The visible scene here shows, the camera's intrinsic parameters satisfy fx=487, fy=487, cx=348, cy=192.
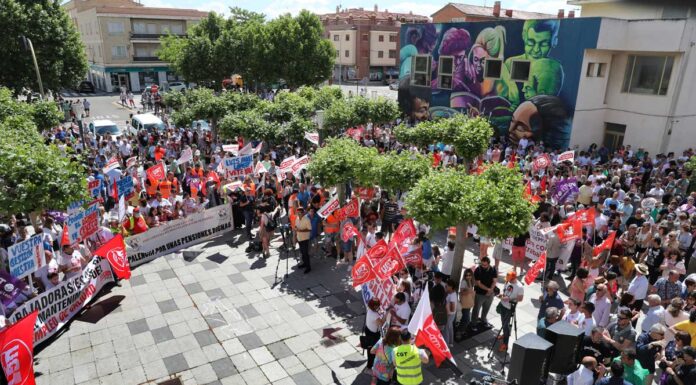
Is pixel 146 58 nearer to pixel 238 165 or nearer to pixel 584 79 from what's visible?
Result: pixel 238 165

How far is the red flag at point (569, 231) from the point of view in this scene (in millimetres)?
11031

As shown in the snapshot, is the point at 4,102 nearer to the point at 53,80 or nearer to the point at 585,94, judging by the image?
the point at 53,80

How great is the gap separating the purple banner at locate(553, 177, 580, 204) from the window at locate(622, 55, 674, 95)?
1203 centimetres

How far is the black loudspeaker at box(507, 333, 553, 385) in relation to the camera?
19.4ft

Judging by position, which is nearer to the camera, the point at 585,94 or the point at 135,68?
the point at 585,94

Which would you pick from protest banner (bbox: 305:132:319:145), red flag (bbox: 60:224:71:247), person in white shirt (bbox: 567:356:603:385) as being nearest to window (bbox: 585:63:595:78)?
protest banner (bbox: 305:132:319:145)

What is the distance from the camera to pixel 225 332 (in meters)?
9.66

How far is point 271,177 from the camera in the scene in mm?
16609

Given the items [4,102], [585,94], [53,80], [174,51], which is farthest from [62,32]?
[585,94]

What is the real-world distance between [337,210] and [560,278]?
5830 mm

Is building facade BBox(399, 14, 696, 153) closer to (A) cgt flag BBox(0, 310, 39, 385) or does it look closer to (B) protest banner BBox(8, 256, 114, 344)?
(B) protest banner BBox(8, 256, 114, 344)

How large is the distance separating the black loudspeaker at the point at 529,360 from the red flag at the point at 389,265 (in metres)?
3.14

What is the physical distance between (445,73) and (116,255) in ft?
81.0

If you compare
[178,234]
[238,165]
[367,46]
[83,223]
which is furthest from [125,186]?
[367,46]
